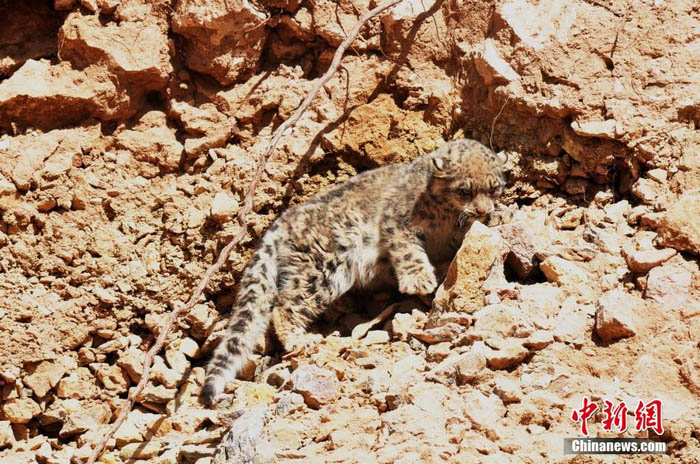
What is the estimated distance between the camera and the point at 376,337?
6867 millimetres

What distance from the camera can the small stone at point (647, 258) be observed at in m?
6.18

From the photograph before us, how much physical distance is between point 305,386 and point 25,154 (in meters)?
3.33

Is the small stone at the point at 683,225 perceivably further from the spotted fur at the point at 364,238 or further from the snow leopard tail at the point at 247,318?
the snow leopard tail at the point at 247,318

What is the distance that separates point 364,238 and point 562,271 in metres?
1.92

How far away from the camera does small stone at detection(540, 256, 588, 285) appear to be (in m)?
6.42

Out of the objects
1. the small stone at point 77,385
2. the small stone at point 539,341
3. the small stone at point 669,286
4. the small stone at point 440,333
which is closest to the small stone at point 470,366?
the small stone at point 539,341

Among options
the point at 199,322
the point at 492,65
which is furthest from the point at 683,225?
the point at 199,322

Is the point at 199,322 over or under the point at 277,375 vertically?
over

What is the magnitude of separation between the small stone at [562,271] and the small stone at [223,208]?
2806mm

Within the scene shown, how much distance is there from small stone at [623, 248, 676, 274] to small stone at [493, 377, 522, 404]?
1360 millimetres

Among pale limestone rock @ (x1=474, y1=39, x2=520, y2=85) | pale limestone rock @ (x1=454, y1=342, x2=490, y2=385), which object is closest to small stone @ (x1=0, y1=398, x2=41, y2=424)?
pale limestone rock @ (x1=454, y1=342, x2=490, y2=385)

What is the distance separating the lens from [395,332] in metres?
6.79

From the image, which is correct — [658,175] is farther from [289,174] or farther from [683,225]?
[289,174]

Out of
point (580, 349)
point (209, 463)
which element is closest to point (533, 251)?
point (580, 349)
